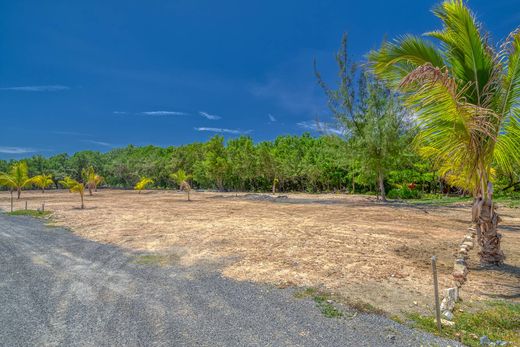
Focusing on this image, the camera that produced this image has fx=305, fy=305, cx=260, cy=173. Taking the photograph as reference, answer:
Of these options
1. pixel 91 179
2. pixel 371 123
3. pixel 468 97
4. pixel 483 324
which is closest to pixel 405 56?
pixel 468 97

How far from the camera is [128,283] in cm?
632

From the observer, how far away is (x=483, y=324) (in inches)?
170

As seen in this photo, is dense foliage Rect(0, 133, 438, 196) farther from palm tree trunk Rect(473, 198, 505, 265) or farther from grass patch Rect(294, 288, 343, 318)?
grass patch Rect(294, 288, 343, 318)

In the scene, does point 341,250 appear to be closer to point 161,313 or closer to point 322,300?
point 322,300

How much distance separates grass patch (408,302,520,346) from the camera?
397 centimetres

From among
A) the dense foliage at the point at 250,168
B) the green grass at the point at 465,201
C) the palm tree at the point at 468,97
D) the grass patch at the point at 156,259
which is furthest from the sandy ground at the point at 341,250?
the dense foliage at the point at 250,168

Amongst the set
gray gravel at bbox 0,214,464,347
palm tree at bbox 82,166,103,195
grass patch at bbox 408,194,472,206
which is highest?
palm tree at bbox 82,166,103,195

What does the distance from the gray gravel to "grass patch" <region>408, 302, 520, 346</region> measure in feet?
1.09

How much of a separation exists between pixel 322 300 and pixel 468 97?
17.7ft

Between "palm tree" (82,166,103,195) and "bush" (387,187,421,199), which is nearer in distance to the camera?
"bush" (387,187,421,199)

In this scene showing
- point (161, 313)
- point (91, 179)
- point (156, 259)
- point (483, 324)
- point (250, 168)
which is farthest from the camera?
point (250, 168)

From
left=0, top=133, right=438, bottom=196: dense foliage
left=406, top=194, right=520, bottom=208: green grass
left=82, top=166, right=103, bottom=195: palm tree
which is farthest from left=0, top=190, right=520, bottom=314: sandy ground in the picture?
left=82, top=166, right=103, bottom=195: palm tree

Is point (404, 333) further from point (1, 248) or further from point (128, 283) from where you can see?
point (1, 248)

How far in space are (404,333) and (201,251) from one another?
6112 mm
